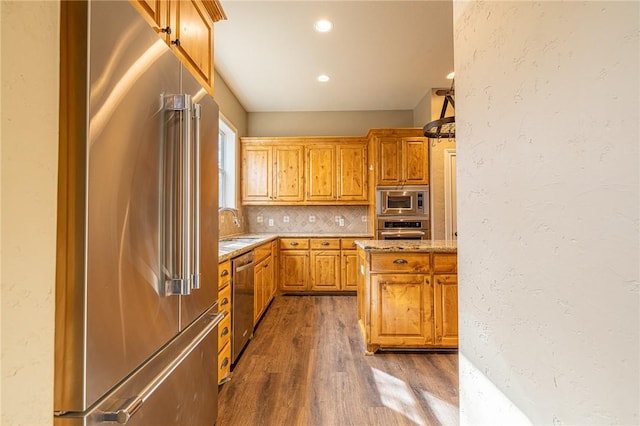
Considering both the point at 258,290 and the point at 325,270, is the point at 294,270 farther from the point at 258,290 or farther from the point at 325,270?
the point at 258,290

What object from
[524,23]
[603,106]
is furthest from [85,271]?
[524,23]

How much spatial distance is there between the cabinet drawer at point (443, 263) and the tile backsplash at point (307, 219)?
8.83 feet

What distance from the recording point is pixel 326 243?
183 inches

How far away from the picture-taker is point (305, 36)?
10.0 ft

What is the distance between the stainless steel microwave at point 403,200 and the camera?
4.47 meters

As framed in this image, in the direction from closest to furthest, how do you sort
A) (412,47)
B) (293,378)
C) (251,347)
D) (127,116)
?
1. (127,116)
2. (293,378)
3. (251,347)
4. (412,47)

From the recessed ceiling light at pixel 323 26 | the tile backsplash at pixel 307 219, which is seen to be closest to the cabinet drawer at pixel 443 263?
the recessed ceiling light at pixel 323 26

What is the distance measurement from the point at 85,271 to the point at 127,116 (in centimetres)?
44

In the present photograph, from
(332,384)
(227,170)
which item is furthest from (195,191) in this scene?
(227,170)

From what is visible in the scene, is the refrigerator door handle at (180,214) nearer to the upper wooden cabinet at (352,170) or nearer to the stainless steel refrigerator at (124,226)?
the stainless steel refrigerator at (124,226)

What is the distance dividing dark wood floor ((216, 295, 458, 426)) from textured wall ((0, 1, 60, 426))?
52.2 inches

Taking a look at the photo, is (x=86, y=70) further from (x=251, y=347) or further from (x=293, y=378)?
(x=251, y=347)

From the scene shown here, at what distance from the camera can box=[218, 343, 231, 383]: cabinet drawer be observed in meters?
1.99

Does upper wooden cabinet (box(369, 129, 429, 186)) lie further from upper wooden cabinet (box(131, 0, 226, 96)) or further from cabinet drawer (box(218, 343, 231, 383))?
cabinet drawer (box(218, 343, 231, 383))
